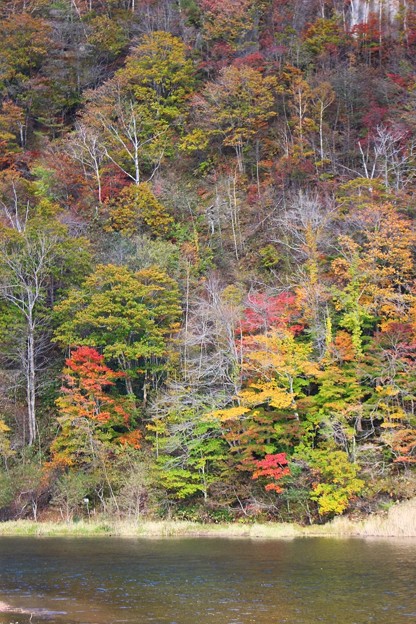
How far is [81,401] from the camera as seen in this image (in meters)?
37.9

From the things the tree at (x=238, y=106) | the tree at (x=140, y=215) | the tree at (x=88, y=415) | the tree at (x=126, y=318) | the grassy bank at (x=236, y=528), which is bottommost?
the grassy bank at (x=236, y=528)

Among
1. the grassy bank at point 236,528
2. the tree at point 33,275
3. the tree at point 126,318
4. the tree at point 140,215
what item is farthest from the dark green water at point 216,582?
the tree at point 140,215

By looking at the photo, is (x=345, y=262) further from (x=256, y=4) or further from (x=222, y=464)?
(x=256, y=4)

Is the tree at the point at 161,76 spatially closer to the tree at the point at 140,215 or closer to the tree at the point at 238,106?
the tree at the point at 238,106

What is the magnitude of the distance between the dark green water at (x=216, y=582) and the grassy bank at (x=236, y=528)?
2.31 meters

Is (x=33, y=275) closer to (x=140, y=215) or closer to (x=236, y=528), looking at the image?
(x=140, y=215)

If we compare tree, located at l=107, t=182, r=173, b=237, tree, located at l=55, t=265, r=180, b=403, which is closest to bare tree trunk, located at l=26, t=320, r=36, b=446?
tree, located at l=55, t=265, r=180, b=403

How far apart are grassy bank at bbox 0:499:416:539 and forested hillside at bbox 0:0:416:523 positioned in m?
1.23

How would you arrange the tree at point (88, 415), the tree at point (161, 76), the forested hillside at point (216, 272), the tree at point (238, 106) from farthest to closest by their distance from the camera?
the tree at point (161, 76), the tree at point (238, 106), the tree at point (88, 415), the forested hillside at point (216, 272)

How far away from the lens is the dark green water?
15.8 metres

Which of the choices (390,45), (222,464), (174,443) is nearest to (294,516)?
(222,464)

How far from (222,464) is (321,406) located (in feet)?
17.4

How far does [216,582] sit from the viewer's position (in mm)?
19594

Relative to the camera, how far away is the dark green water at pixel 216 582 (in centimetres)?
1578
